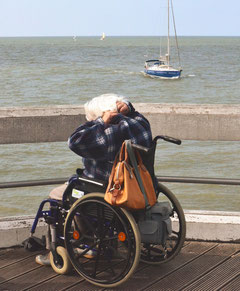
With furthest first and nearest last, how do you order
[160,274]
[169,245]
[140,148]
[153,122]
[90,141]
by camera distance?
[153,122] < [169,245] < [160,274] < [90,141] < [140,148]

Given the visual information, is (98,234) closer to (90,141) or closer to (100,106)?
(90,141)

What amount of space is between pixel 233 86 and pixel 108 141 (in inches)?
1559

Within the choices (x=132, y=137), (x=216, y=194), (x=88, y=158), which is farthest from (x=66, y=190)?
(x=216, y=194)

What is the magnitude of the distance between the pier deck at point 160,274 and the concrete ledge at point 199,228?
0.29 feet

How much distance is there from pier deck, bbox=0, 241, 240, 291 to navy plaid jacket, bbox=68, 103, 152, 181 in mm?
613

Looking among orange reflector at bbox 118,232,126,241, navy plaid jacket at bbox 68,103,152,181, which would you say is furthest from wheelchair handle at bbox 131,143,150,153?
orange reflector at bbox 118,232,126,241

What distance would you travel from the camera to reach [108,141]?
3.03 metres

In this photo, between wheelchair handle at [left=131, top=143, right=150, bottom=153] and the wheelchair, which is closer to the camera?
wheelchair handle at [left=131, top=143, right=150, bottom=153]

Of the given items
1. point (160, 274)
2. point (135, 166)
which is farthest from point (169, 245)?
point (135, 166)

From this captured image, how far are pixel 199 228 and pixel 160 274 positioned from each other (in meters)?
0.54

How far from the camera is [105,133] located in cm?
304

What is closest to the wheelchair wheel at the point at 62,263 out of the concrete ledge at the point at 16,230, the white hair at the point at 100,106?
the concrete ledge at the point at 16,230

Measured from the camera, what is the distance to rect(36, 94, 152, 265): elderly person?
302 centimetres

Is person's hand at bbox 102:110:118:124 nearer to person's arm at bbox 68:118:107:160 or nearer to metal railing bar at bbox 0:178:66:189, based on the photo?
person's arm at bbox 68:118:107:160
